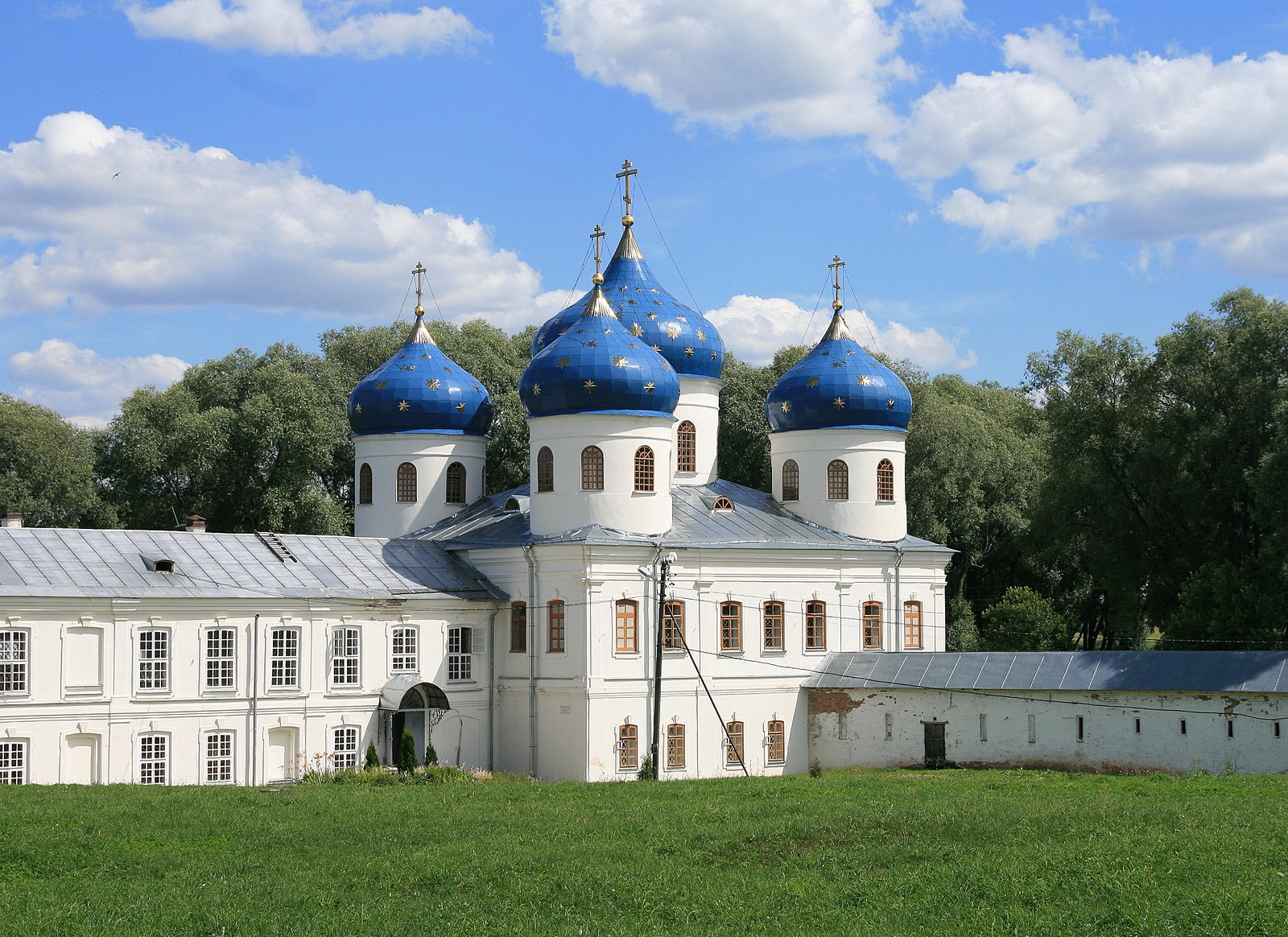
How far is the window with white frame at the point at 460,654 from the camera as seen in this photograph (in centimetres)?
3141

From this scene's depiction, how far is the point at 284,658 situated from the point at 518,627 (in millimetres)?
5020

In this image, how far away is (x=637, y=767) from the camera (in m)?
30.6

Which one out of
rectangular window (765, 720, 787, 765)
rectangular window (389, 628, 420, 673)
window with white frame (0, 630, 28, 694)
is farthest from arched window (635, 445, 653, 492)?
window with white frame (0, 630, 28, 694)

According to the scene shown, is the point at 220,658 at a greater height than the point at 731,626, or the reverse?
the point at 731,626

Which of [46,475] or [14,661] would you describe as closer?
[14,661]

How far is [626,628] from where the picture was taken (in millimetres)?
30688

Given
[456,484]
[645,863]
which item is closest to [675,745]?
[456,484]

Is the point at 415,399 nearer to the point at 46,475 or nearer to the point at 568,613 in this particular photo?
the point at 568,613

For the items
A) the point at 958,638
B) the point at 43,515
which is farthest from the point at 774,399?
the point at 43,515

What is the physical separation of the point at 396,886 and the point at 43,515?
118 ft

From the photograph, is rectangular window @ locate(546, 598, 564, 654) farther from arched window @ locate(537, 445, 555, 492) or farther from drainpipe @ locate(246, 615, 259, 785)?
drainpipe @ locate(246, 615, 259, 785)

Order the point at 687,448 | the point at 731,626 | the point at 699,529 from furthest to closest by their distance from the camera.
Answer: the point at 687,448 < the point at 699,529 < the point at 731,626

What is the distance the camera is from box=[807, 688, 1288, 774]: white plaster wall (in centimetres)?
2797

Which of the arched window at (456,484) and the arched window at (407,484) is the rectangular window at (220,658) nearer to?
the arched window at (407,484)
